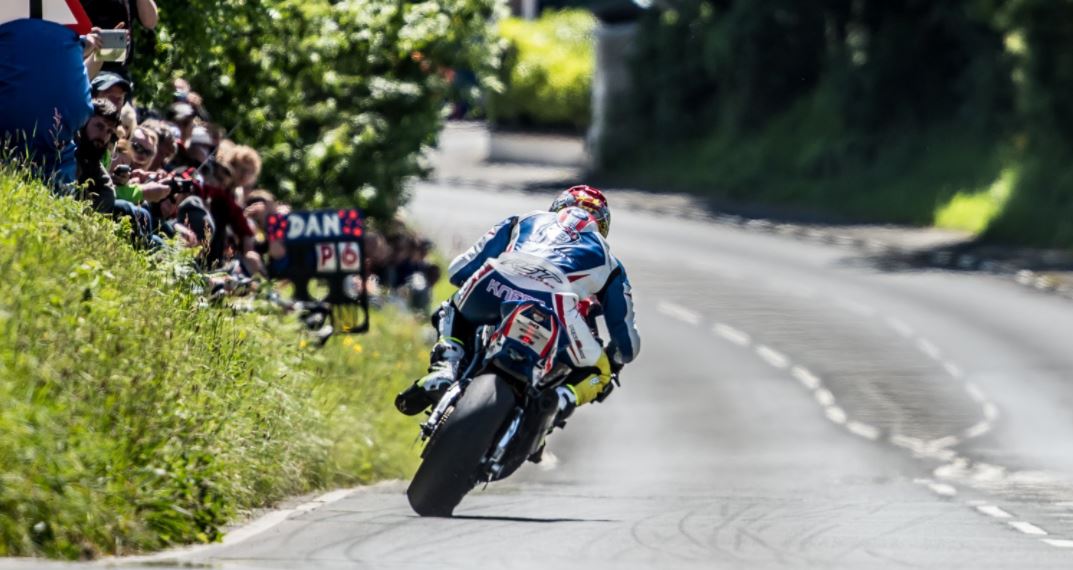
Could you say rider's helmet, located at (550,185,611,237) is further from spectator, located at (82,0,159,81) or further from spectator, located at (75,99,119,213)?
spectator, located at (82,0,159,81)

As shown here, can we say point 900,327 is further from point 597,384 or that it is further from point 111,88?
point 111,88

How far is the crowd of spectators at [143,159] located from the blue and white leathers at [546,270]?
1571mm

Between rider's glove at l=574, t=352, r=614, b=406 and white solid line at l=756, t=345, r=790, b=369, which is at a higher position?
rider's glove at l=574, t=352, r=614, b=406

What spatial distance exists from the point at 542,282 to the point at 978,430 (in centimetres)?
1449

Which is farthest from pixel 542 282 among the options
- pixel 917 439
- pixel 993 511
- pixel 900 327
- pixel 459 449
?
pixel 900 327

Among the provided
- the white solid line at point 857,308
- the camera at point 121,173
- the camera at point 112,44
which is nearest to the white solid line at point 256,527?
the camera at point 121,173

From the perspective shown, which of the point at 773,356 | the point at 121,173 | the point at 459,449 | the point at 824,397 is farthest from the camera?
the point at 773,356

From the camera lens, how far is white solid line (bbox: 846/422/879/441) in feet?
82.8

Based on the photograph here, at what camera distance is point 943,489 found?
16453 mm

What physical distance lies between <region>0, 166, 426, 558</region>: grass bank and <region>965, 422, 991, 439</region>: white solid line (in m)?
13.6

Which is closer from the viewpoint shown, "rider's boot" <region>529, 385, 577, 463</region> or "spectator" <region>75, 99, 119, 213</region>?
"rider's boot" <region>529, 385, 577, 463</region>

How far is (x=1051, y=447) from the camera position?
916 inches

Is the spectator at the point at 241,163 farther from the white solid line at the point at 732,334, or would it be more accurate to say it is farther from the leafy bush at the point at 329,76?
the white solid line at the point at 732,334

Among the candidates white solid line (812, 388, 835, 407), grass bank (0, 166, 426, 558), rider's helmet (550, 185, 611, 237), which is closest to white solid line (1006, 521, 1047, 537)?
rider's helmet (550, 185, 611, 237)
